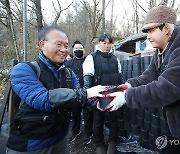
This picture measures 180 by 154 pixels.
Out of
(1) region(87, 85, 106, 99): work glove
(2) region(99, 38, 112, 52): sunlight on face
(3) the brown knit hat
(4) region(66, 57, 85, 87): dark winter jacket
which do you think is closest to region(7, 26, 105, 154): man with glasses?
(1) region(87, 85, 106, 99): work glove

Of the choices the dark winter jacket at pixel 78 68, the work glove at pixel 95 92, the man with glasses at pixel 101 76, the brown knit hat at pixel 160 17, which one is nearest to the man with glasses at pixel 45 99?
the work glove at pixel 95 92

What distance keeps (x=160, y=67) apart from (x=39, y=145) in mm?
1263

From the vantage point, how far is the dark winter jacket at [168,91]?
1471 millimetres

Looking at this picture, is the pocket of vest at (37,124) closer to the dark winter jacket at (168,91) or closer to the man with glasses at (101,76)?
the dark winter jacket at (168,91)

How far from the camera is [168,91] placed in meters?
1.47

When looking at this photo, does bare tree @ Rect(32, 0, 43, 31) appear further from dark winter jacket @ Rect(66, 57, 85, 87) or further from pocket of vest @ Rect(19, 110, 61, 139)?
pocket of vest @ Rect(19, 110, 61, 139)

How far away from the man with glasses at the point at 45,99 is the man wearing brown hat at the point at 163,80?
40cm

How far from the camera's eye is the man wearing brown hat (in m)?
1.48

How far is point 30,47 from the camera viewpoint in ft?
37.8

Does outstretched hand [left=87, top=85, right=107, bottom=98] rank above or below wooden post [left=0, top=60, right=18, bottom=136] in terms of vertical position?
above

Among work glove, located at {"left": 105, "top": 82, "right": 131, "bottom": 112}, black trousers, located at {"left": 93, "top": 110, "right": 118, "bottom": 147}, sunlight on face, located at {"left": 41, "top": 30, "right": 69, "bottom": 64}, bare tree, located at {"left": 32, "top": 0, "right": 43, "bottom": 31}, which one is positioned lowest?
black trousers, located at {"left": 93, "top": 110, "right": 118, "bottom": 147}

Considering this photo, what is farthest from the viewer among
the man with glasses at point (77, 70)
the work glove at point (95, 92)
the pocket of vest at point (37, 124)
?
the man with glasses at point (77, 70)

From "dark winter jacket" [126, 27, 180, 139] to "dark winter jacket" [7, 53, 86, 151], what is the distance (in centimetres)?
53

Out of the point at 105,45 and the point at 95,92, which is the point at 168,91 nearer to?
the point at 95,92
